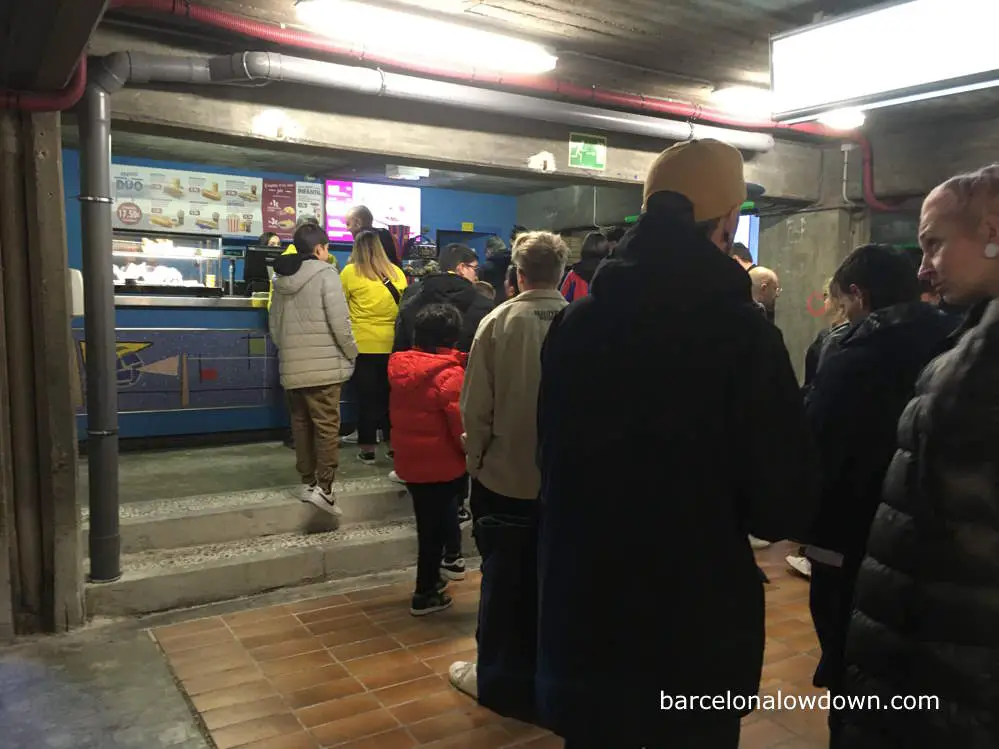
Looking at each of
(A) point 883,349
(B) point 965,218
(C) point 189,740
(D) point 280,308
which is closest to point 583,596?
(B) point 965,218

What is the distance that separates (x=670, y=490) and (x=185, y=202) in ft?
27.9

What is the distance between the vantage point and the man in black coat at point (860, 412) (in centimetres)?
206

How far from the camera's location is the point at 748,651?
136 centimetres

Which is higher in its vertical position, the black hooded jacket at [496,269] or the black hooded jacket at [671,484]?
the black hooded jacket at [496,269]

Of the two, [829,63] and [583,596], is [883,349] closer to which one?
[583,596]

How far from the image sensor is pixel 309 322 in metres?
4.47

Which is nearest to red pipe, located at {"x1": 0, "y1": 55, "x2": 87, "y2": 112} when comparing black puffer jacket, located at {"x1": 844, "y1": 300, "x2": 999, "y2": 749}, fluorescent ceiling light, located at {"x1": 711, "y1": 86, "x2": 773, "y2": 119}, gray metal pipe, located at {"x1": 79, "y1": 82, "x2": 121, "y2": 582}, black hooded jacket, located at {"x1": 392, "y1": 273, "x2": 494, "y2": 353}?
gray metal pipe, located at {"x1": 79, "y1": 82, "x2": 121, "y2": 582}

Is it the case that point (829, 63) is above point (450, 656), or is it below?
above

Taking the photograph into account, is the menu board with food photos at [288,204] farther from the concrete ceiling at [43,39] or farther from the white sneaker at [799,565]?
the white sneaker at [799,565]

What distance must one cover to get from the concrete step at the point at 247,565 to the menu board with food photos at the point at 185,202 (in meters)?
5.20

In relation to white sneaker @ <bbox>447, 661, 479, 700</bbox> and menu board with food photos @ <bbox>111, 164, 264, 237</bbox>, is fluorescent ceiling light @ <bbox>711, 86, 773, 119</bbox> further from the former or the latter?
menu board with food photos @ <bbox>111, 164, 264, 237</bbox>

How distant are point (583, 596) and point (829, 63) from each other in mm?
3223

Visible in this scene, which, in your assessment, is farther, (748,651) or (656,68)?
(656,68)

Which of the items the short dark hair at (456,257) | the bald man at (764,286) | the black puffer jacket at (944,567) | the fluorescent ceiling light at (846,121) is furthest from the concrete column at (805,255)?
the black puffer jacket at (944,567)
